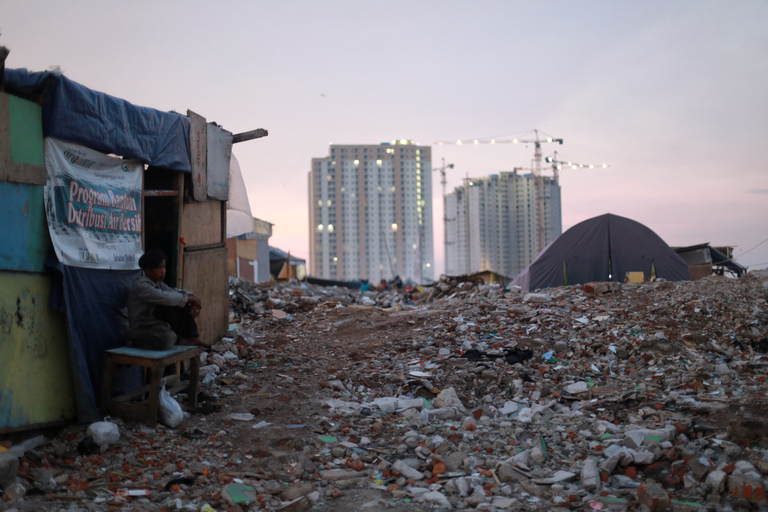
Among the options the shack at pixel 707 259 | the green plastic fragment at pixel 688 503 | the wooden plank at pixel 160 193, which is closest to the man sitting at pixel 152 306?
the wooden plank at pixel 160 193

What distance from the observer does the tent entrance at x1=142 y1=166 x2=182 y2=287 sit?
564cm

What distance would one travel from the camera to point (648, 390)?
491 centimetres

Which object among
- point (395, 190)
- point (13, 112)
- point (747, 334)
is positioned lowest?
point (747, 334)

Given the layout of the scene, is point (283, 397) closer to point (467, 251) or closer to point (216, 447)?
point (216, 447)

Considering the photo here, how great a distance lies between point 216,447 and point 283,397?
1.18 metres

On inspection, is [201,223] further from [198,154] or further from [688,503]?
[688,503]

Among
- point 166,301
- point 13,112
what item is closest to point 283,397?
point 166,301

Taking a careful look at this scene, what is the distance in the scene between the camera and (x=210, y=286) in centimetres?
640

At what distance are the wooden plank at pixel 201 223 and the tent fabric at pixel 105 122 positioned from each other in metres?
0.57

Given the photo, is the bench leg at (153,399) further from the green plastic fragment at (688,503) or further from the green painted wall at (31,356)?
the green plastic fragment at (688,503)

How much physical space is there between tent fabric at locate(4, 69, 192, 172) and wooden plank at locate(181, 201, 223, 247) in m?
0.57

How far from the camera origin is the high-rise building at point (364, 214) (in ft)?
259

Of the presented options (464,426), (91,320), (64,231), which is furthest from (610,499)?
(64,231)

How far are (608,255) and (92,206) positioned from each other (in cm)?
1307
